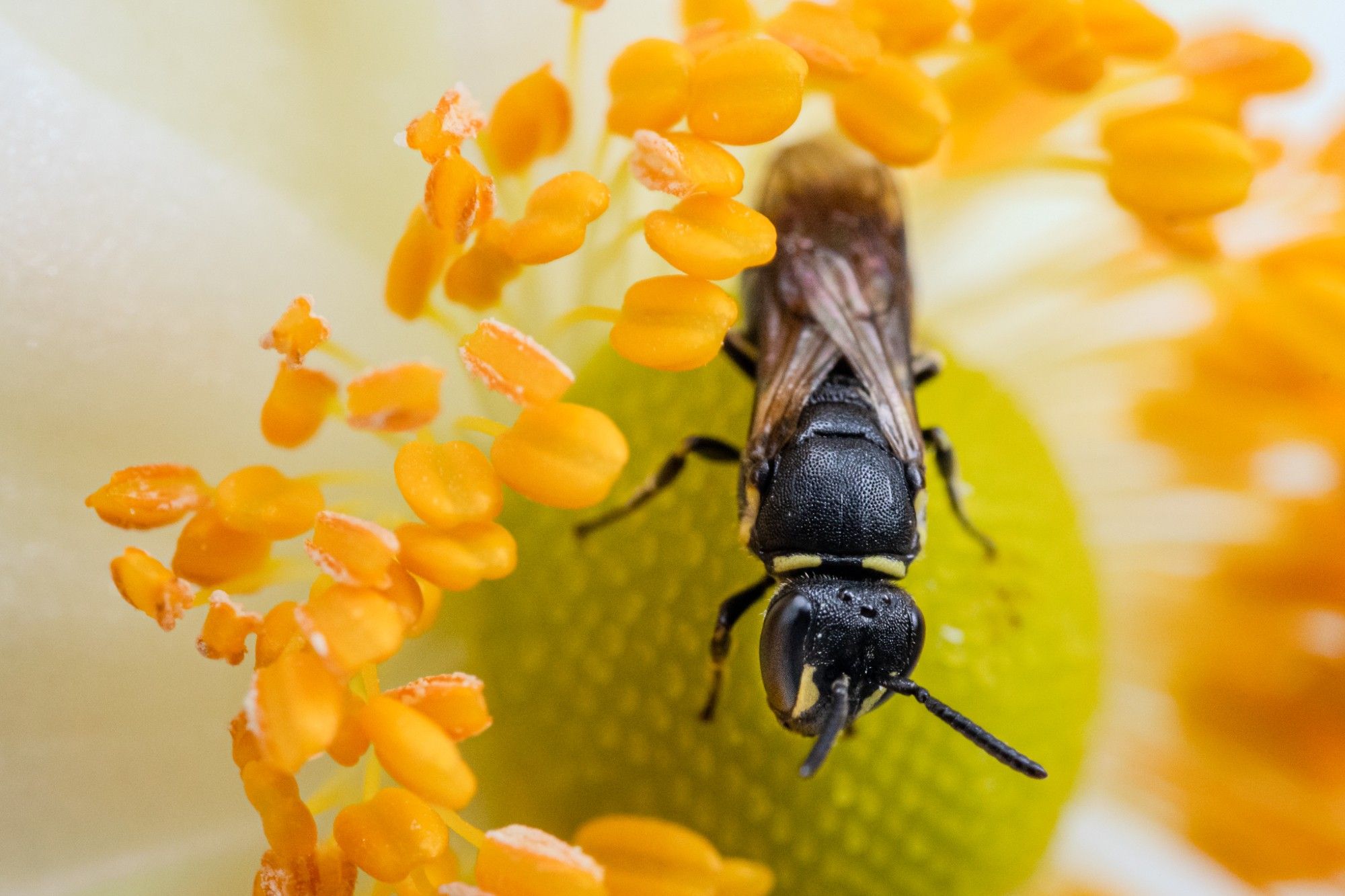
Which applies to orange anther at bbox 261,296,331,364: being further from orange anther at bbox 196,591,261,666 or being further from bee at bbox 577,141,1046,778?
bee at bbox 577,141,1046,778

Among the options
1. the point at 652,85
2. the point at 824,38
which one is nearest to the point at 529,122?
the point at 652,85

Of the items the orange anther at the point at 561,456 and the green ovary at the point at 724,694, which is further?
the green ovary at the point at 724,694

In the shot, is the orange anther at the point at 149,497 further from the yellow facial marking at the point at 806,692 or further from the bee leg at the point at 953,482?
the bee leg at the point at 953,482

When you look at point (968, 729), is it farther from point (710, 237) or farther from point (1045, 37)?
point (1045, 37)

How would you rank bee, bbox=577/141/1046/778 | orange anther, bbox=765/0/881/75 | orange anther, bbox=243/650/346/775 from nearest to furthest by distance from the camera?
orange anther, bbox=243/650/346/775
bee, bbox=577/141/1046/778
orange anther, bbox=765/0/881/75

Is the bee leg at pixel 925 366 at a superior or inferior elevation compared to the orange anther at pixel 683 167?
superior

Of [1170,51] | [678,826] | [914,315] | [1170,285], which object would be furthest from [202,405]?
[1170,285]

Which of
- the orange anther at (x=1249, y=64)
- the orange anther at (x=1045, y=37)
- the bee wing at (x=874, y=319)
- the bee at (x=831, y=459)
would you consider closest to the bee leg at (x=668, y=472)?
the bee at (x=831, y=459)

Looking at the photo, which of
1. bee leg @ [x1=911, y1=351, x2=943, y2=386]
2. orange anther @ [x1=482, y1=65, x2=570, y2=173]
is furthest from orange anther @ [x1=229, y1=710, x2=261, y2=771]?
bee leg @ [x1=911, y1=351, x2=943, y2=386]
